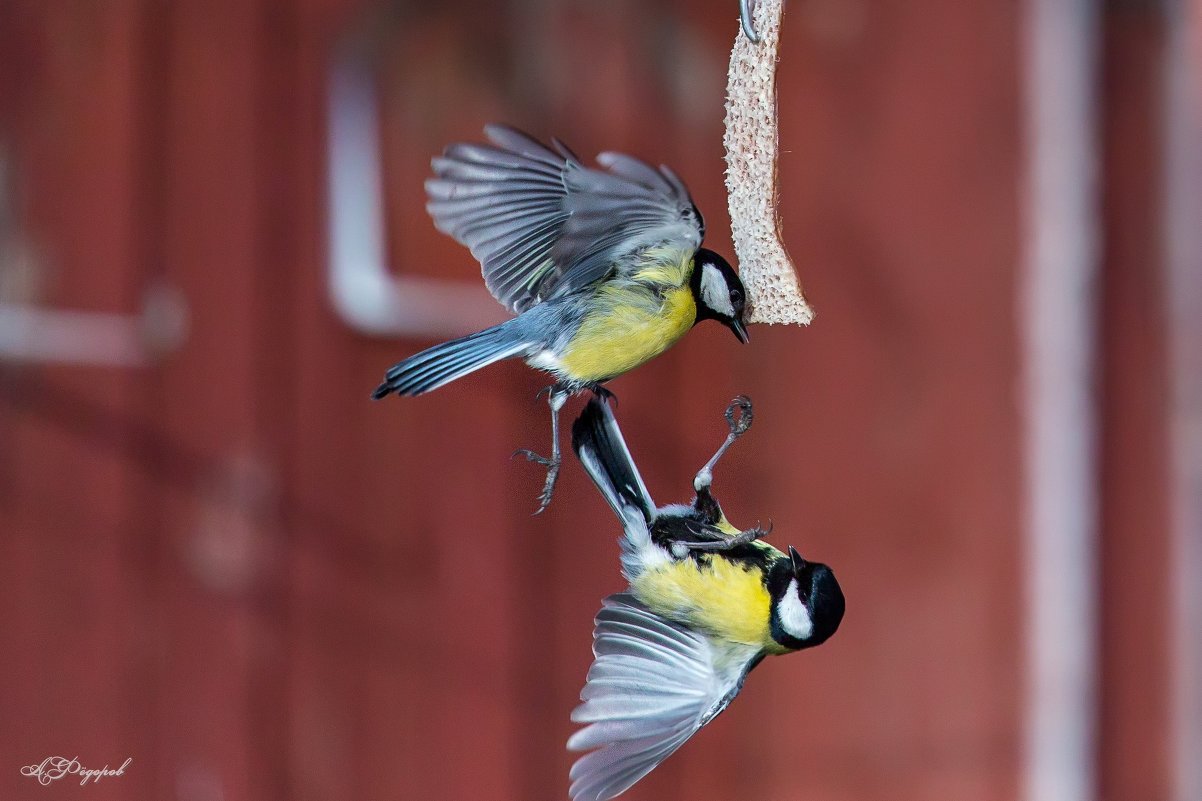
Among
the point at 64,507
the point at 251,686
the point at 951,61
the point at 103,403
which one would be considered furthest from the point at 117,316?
the point at 951,61

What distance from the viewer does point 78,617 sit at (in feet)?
4.09

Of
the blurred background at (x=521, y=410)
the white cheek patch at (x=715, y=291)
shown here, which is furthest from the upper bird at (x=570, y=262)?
the blurred background at (x=521, y=410)

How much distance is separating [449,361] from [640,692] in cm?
13

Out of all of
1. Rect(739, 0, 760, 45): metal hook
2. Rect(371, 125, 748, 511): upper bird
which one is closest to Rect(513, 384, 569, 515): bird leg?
Rect(371, 125, 748, 511): upper bird

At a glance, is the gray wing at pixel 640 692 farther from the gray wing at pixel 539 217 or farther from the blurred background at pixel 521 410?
the blurred background at pixel 521 410

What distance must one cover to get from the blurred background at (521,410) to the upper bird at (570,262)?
71 cm

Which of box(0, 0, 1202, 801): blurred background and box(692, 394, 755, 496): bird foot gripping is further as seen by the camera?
box(0, 0, 1202, 801): blurred background

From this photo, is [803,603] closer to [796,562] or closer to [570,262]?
[796,562]

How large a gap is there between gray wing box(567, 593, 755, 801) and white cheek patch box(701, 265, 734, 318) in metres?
0.10

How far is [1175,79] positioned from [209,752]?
4.38ft

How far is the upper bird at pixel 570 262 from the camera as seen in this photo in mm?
326

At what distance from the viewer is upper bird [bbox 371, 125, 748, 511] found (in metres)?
0.33

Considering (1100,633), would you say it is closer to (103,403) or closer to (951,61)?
(951,61)

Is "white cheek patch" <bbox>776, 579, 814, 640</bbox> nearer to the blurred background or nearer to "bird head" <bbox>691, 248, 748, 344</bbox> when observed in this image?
"bird head" <bbox>691, 248, 748, 344</bbox>
